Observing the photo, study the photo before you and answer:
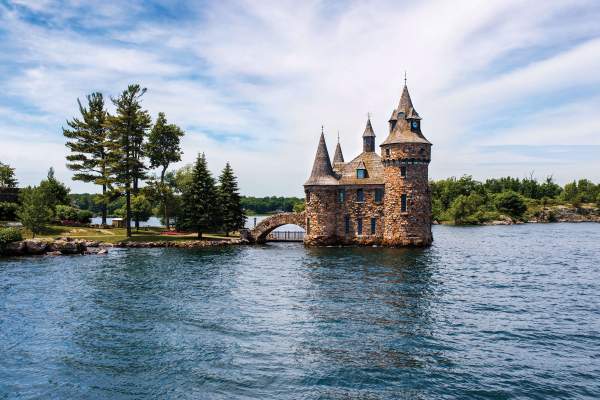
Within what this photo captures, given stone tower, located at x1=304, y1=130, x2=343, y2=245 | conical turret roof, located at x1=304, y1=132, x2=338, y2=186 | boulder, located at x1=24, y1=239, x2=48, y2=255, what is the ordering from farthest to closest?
conical turret roof, located at x1=304, y1=132, x2=338, y2=186 → stone tower, located at x1=304, y1=130, x2=343, y2=245 → boulder, located at x1=24, y1=239, x2=48, y2=255

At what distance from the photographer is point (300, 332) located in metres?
22.1

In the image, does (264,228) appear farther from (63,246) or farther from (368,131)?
(63,246)

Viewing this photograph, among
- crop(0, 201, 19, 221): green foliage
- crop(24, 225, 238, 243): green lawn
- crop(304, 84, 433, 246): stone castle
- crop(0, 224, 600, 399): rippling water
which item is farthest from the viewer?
crop(0, 201, 19, 221): green foliage

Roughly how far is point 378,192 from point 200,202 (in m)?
25.1

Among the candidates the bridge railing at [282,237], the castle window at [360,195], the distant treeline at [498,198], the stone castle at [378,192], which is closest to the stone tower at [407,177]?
the stone castle at [378,192]

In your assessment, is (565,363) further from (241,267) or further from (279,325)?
(241,267)

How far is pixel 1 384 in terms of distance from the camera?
16484 millimetres

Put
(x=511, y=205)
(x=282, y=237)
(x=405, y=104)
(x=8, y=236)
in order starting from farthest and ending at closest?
1. (x=511, y=205)
2. (x=282, y=237)
3. (x=405, y=104)
4. (x=8, y=236)

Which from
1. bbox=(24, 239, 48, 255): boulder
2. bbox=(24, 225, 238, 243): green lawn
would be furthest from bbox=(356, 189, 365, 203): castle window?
bbox=(24, 239, 48, 255): boulder

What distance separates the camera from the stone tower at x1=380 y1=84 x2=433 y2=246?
53.1 meters

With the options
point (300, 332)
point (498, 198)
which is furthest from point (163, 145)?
point (498, 198)

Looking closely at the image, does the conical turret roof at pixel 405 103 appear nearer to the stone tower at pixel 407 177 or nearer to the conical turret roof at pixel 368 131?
the stone tower at pixel 407 177

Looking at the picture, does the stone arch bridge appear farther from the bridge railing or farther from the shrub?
the shrub

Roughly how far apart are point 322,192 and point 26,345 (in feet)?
136
